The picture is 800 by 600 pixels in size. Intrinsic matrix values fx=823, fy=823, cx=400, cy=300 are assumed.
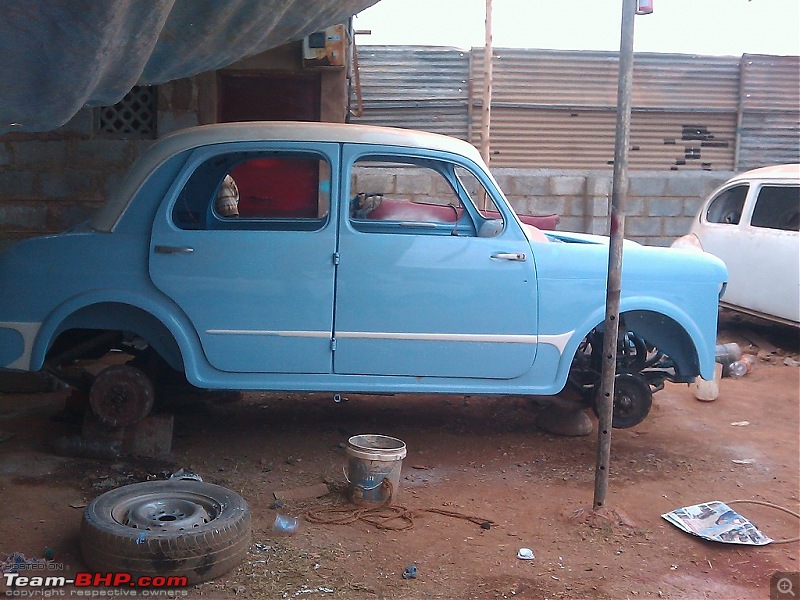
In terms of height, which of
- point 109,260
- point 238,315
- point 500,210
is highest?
point 500,210

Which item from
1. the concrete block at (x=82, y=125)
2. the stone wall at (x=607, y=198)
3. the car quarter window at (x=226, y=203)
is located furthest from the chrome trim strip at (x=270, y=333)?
the stone wall at (x=607, y=198)

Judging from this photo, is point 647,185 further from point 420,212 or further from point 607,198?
point 420,212

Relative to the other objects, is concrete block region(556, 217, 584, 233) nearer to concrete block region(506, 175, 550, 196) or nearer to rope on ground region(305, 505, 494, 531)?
concrete block region(506, 175, 550, 196)

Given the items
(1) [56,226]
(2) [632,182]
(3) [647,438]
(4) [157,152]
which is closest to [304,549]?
(4) [157,152]

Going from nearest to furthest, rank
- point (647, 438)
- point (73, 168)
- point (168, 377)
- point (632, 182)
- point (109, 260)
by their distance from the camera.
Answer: point (109, 260) → point (168, 377) → point (647, 438) → point (73, 168) → point (632, 182)

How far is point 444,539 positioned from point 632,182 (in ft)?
22.4

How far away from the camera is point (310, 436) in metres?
5.32

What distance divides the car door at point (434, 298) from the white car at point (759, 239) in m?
4.31

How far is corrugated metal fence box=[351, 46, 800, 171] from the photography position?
1146cm

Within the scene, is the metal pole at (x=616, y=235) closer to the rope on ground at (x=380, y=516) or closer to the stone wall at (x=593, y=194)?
the rope on ground at (x=380, y=516)

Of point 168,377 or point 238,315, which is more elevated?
point 238,315

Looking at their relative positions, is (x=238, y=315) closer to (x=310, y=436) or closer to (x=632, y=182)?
(x=310, y=436)

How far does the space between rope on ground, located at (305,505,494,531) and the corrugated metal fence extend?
26.5 ft

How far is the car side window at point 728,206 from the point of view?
894 centimetres
